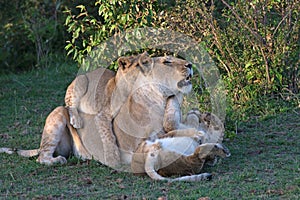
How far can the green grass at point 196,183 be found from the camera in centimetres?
524

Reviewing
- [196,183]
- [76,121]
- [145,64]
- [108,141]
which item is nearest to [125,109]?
[108,141]

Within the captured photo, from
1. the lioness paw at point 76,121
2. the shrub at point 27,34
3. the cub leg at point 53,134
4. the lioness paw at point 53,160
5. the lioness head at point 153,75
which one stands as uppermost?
the lioness head at point 153,75

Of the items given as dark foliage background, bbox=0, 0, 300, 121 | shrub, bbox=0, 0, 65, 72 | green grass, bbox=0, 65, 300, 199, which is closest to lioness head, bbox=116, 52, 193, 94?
green grass, bbox=0, 65, 300, 199

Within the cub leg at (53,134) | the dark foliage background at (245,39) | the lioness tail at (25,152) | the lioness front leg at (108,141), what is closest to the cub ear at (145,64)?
the lioness front leg at (108,141)

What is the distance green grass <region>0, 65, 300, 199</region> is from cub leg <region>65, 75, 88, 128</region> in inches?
14.2

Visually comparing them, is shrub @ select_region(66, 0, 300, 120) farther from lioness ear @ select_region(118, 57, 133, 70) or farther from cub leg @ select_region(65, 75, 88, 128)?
lioness ear @ select_region(118, 57, 133, 70)

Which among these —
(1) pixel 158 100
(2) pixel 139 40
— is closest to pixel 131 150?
(1) pixel 158 100

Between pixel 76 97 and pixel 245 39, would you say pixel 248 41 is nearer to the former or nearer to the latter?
pixel 245 39

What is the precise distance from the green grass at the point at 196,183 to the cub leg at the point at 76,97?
36 cm

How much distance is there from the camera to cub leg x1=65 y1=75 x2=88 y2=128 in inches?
253

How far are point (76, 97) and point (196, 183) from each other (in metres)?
1.56

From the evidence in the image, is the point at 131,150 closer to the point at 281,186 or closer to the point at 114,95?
the point at 114,95

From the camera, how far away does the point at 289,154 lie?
6355 millimetres

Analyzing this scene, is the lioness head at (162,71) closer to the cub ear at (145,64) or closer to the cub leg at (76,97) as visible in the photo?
the cub ear at (145,64)
